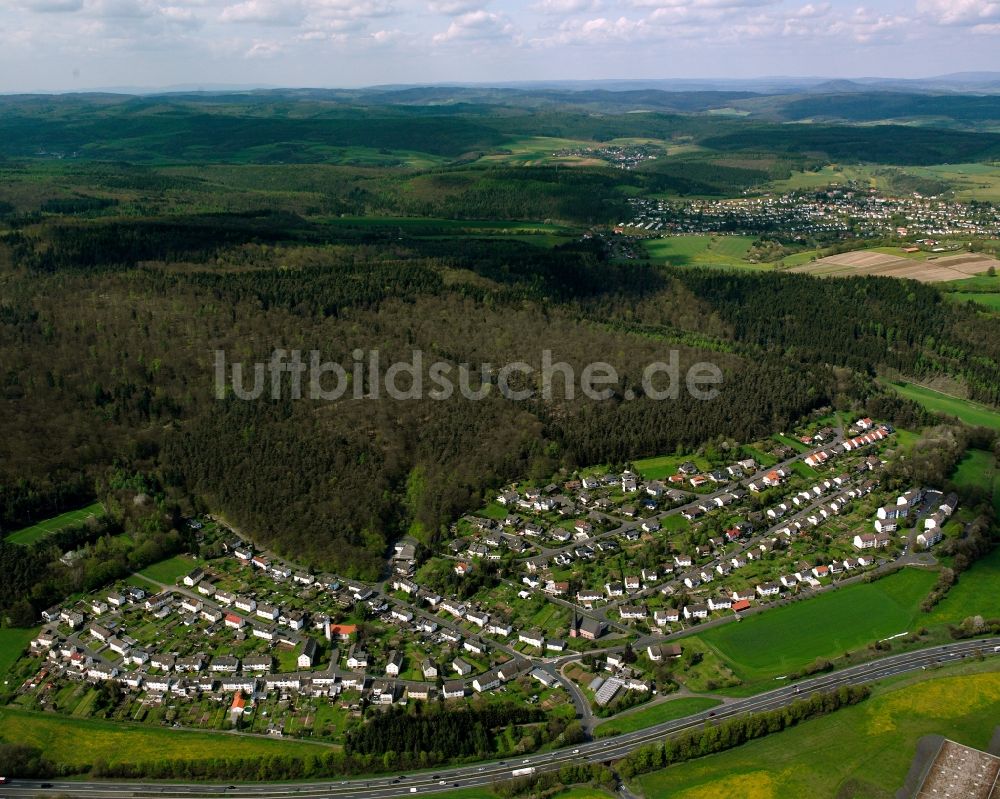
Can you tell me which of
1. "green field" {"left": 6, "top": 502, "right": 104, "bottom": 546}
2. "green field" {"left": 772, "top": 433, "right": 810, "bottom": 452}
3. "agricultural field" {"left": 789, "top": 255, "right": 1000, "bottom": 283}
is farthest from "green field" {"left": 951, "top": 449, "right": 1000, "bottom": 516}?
"green field" {"left": 6, "top": 502, "right": 104, "bottom": 546}

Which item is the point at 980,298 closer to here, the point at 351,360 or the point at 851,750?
the point at 351,360

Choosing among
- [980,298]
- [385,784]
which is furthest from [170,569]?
[980,298]

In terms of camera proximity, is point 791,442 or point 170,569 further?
point 791,442

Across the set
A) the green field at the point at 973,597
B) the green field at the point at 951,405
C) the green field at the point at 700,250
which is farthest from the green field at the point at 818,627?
the green field at the point at 700,250

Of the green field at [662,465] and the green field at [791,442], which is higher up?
the green field at [791,442]

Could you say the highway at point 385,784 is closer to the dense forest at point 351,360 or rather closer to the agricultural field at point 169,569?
the dense forest at point 351,360

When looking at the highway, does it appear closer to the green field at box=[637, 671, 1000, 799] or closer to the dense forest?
the green field at box=[637, 671, 1000, 799]
